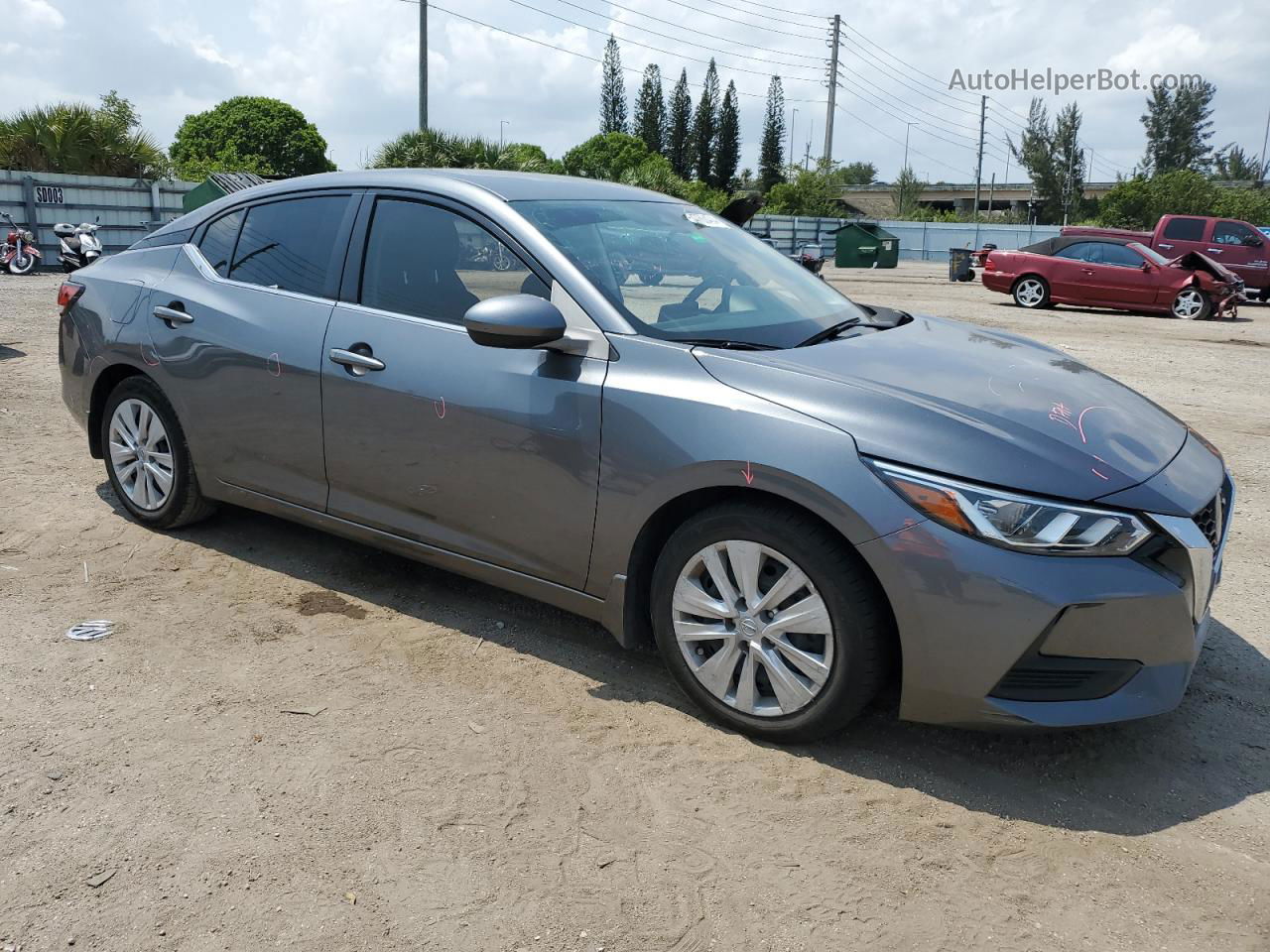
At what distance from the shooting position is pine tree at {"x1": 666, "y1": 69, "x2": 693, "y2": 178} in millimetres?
89312

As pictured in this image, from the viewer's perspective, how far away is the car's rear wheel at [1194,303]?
18.1 metres

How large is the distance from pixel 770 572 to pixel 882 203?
375ft

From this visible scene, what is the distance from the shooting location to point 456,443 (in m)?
3.67

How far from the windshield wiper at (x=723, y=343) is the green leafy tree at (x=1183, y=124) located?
322ft

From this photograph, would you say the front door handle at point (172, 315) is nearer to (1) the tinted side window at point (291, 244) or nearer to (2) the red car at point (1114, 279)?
(1) the tinted side window at point (291, 244)

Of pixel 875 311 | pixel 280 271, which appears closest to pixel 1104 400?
pixel 875 311

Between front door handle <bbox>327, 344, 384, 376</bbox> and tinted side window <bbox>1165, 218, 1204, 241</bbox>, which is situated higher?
tinted side window <bbox>1165, 218, 1204, 241</bbox>

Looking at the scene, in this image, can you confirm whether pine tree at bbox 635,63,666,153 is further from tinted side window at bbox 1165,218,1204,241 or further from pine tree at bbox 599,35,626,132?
tinted side window at bbox 1165,218,1204,241

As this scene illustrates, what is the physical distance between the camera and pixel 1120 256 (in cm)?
1888

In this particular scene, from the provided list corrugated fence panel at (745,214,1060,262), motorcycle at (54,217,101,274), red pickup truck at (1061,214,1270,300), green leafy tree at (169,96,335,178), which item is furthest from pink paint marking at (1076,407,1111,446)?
green leafy tree at (169,96,335,178)

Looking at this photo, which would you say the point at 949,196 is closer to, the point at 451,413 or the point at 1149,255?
A: the point at 1149,255

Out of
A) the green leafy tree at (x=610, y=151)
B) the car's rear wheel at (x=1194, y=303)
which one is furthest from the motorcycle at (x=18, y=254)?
the green leafy tree at (x=610, y=151)

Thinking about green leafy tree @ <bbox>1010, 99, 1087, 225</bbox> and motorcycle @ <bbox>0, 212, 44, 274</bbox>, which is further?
green leafy tree @ <bbox>1010, 99, 1087, 225</bbox>

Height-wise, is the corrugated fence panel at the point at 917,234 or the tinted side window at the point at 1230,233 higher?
the corrugated fence panel at the point at 917,234
